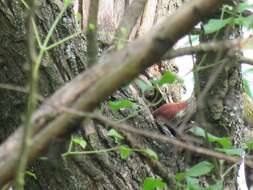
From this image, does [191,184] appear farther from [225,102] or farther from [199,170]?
[225,102]

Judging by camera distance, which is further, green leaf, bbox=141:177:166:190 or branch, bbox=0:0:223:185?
green leaf, bbox=141:177:166:190

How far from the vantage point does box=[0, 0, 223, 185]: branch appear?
86 cm

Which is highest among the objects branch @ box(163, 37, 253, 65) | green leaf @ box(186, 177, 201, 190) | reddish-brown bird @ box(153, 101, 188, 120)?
branch @ box(163, 37, 253, 65)

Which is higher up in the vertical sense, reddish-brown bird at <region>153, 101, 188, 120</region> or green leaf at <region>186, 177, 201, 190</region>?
reddish-brown bird at <region>153, 101, 188, 120</region>

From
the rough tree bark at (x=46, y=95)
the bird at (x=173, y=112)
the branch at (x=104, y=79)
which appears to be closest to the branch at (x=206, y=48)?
the branch at (x=104, y=79)

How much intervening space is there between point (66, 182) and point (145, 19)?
3.38 feet

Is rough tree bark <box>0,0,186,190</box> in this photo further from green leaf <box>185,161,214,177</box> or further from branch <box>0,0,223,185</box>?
branch <box>0,0,223,185</box>

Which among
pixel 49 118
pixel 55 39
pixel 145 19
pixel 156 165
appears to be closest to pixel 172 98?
pixel 145 19

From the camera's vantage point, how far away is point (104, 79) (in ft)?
2.88

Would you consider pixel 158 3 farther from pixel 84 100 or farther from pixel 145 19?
pixel 84 100

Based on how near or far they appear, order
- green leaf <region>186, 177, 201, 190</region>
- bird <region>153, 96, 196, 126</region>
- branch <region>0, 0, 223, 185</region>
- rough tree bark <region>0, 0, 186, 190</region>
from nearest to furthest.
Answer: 1. branch <region>0, 0, 223, 185</region>
2. green leaf <region>186, 177, 201, 190</region>
3. rough tree bark <region>0, 0, 186, 190</region>
4. bird <region>153, 96, 196, 126</region>

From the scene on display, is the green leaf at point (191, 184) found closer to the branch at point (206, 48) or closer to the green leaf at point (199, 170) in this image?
the green leaf at point (199, 170)

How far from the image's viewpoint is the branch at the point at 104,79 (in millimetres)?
861

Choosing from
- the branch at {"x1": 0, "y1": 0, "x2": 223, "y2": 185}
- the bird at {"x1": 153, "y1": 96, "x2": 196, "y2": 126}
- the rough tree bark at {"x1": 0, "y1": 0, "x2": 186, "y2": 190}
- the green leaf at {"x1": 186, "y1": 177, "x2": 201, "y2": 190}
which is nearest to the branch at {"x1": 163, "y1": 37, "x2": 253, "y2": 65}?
the branch at {"x1": 0, "y1": 0, "x2": 223, "y2": 185}
